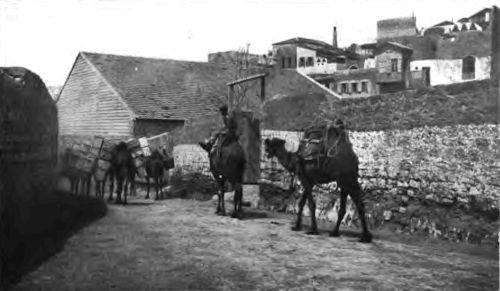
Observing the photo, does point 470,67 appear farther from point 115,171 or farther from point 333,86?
point 333,86

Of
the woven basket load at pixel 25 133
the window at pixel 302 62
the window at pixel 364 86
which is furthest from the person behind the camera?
the window at pixel 364 86

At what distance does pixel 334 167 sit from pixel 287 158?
62.0 inches

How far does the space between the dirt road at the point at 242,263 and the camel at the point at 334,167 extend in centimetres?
46

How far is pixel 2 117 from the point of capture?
195 inches

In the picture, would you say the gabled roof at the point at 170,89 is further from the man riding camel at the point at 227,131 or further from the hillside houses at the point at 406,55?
the man riding camel at the point at 227,131

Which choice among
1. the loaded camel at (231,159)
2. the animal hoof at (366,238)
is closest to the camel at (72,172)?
the loaded camel at (231,159)

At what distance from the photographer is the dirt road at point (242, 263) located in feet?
16.2

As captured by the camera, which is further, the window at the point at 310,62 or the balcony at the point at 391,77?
the balcony at the point at 391,77

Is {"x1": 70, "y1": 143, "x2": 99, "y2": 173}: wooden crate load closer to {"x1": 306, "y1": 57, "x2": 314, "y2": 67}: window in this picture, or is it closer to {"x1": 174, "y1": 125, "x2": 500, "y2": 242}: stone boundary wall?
{"x1": 174, "y1": 125, "x2": 500, "y2": 242}: stone boundary wall

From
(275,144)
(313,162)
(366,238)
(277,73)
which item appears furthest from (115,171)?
(366,238)

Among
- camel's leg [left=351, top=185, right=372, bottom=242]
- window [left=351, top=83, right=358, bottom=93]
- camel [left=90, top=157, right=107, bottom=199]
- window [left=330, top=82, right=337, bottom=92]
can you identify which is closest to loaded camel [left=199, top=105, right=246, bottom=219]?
camel's leg [left=351, top=185, right=372, bottom=242]

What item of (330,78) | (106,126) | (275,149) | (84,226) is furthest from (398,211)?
(330,78)

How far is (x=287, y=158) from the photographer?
913 centimetres

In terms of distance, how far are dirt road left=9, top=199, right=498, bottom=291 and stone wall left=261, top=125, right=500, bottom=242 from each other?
28.8 inches
